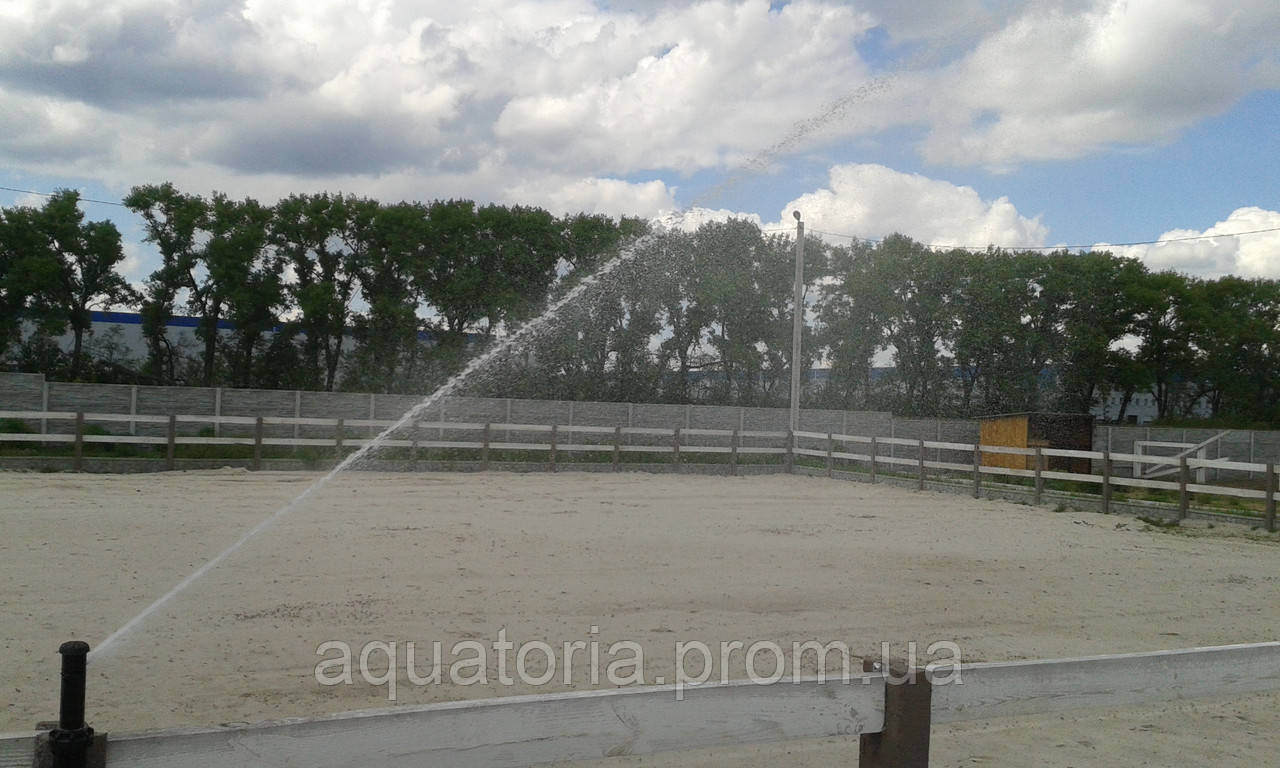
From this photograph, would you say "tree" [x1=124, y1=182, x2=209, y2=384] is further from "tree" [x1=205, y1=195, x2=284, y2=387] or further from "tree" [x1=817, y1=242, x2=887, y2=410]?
"tree" [x1=817, y1=242, x2=887, y2=410]

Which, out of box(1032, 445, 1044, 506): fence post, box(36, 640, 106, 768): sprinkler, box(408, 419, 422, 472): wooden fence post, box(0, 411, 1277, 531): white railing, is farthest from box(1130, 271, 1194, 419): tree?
box(36, 640, 106, 768): sprinkler

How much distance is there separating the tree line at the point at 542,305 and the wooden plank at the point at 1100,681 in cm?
2776

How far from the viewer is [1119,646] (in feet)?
23.5

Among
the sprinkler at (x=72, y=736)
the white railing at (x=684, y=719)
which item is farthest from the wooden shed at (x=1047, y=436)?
the sprinkler at (x=72, y=736)

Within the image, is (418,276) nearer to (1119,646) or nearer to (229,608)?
(229,608)

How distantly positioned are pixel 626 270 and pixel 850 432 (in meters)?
8.81

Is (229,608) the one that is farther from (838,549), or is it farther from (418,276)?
→ (418,276)

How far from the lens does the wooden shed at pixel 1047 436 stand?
25.8 meters

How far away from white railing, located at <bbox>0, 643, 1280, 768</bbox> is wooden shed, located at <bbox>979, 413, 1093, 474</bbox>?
74.6 ft

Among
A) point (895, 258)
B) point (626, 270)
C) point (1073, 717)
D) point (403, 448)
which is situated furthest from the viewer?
point (895, 258)

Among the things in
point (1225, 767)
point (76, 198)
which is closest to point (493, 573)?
point (1225, 767)

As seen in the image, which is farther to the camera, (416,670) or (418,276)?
(418,276)

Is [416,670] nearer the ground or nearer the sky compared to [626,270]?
nearer the ground

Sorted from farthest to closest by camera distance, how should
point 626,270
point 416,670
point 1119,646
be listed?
1. point 626,270
2. point 1119,646
3. point 416,670
